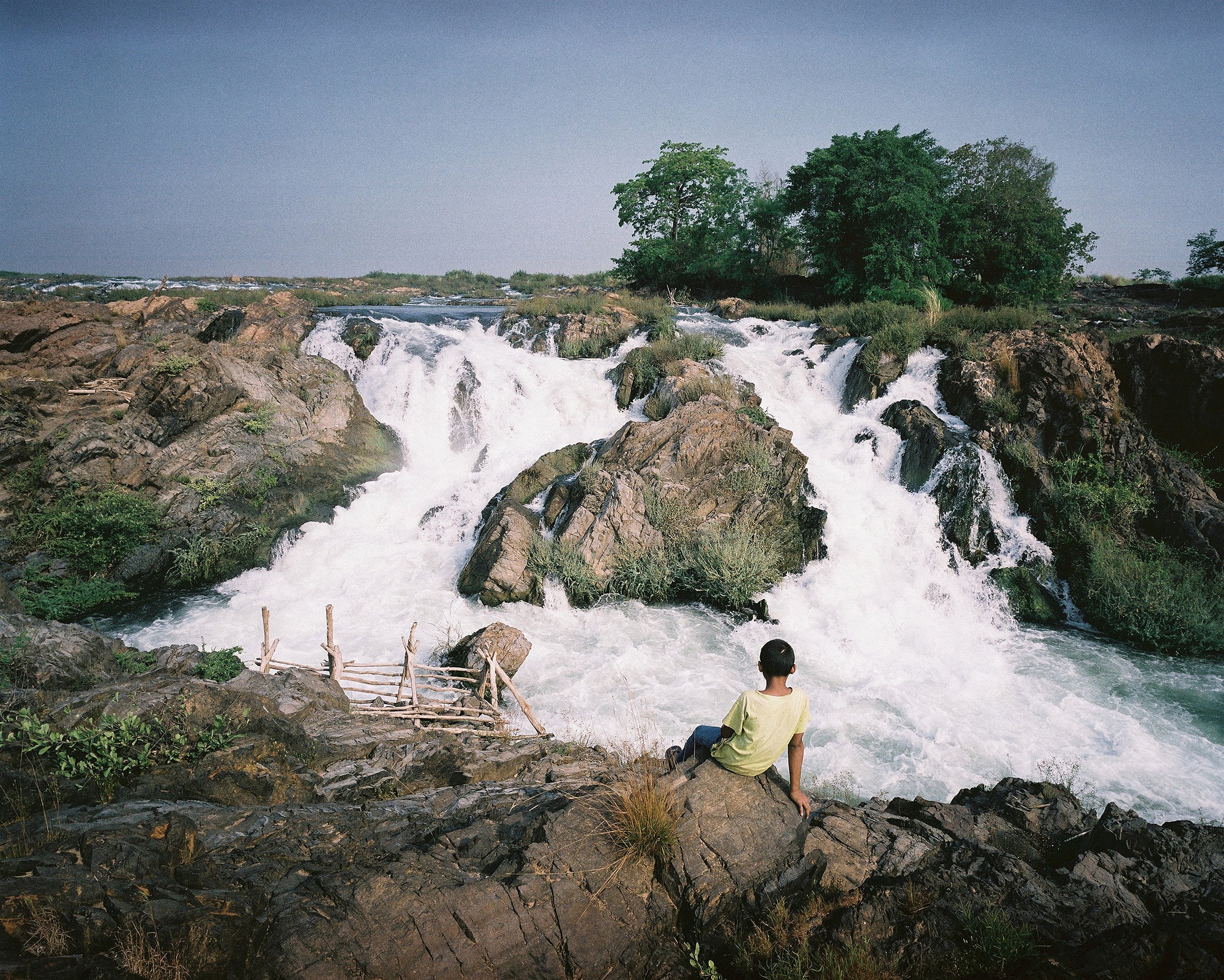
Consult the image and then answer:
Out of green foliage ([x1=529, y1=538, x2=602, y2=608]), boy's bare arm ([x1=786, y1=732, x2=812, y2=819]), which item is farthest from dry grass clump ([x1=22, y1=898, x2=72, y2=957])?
green foliage ([x1=529, y1=538, x2=602, y2=608])

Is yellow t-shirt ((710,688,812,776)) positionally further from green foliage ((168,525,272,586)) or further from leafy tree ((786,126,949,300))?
leafy tree ((786,126,949,300))

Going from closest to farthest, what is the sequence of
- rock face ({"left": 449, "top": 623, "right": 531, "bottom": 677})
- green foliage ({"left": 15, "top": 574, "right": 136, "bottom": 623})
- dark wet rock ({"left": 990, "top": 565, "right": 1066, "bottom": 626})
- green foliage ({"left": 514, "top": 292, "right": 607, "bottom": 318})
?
rock face ({"left": 449, "top": 623, "right": 531, "bottom": 677})
green foliage ({"left": 15, "top": 574, "right": 136, "bottom": 623})
dark wet rock ({"left": 990, "top": 565, "right": 1066, "bottom": 626})
green foliage ({"left": 514, "top": 292, "right": 607, "bottom": 318})

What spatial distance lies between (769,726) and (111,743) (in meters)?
4.99

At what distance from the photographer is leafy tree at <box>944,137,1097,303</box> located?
65.3 ft

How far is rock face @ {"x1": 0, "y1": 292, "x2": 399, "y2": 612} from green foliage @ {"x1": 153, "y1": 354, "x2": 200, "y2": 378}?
3 centimetres

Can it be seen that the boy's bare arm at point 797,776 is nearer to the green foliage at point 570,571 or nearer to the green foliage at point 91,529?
the green foliage at point 570,571

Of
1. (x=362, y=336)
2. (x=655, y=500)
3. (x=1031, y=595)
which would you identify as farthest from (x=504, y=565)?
(x=362, y=336)

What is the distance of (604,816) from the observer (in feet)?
12.2

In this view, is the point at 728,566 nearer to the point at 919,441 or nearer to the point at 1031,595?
the point at 919,441

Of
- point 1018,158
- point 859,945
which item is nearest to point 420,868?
point 859,945

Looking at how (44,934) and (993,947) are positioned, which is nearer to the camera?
(44,934)

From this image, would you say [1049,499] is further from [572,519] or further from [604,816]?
[604,816]

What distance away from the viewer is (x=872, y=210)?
20750 millimetres

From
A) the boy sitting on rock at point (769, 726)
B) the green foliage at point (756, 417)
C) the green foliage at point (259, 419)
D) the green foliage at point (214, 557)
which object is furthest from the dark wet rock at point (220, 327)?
the boy sitting on rock at point (769, 726)
